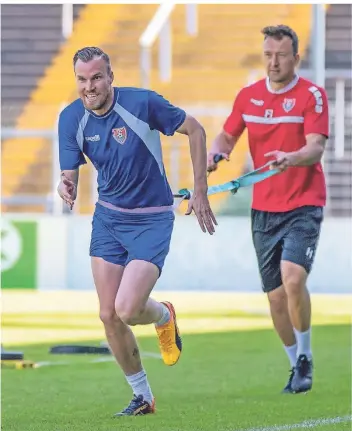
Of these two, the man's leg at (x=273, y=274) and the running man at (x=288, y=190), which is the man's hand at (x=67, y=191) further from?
the man's leg at (x=273, y=274)

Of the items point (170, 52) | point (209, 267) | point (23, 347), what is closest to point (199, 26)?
point (170, 52)

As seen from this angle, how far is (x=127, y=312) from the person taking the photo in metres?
7.09

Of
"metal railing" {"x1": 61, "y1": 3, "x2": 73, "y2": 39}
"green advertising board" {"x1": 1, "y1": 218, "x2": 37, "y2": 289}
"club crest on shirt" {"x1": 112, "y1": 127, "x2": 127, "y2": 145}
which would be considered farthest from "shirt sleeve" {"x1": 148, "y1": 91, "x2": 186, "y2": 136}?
"metal railing" {"x1": 61, "y1": 3, "x2": 73, "y2": 39}

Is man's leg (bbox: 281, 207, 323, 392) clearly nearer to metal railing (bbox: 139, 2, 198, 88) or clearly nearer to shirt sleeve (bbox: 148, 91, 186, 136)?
shirt sleeve (bbox: 148, 91, 186, 136)

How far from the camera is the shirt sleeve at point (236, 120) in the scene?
9055mm

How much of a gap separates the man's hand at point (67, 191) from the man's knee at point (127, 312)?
62 centimetres

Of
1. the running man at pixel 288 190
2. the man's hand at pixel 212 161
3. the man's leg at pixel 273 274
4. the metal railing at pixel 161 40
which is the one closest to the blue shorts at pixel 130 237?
the running man at pixel 288 190

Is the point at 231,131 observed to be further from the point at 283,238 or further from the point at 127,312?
the point at 127,312

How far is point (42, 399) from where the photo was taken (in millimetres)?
8258

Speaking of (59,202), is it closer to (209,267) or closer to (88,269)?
(88,269)

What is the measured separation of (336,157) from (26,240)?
5296 millimetres

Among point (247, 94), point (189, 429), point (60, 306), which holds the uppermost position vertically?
point (247, 94)

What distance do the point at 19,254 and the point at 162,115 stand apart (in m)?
13.0

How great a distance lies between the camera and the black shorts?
343 inches
